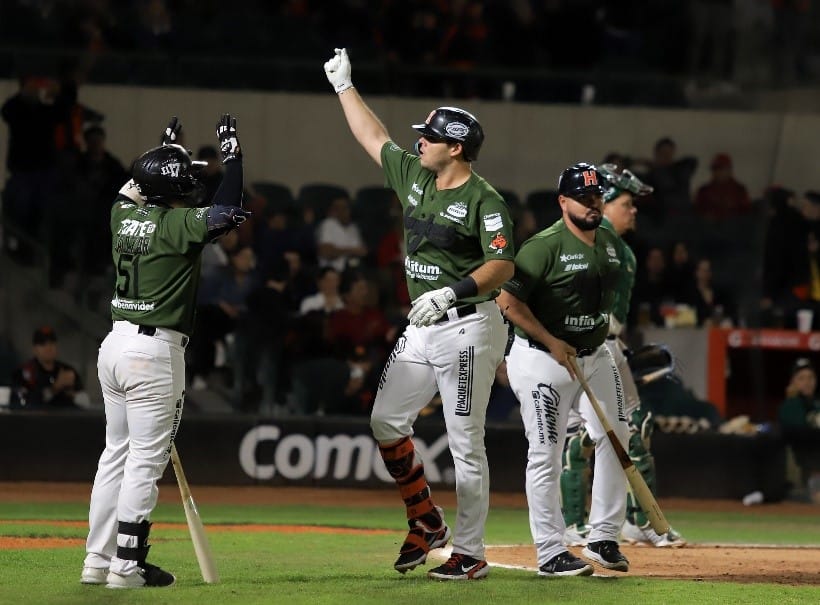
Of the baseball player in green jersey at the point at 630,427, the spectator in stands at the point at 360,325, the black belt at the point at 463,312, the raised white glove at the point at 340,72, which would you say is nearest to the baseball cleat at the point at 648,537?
the baseball player in green jersey at the point at 630,427

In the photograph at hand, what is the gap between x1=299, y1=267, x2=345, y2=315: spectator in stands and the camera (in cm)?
1436

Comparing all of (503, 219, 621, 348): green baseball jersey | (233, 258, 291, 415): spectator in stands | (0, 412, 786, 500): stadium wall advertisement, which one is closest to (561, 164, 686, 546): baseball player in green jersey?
(503, 219, 621, 348): green baseball jersey

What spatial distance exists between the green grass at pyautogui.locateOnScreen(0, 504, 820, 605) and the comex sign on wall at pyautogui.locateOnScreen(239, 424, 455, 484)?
2.86m

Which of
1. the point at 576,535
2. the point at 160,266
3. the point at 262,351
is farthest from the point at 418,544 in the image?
the point at 262,351

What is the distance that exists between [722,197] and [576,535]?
6969 millimetres

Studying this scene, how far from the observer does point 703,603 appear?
20.4ft

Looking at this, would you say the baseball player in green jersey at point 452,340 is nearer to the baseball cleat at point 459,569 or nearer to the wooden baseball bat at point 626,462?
the baseball cleat at point 459,569

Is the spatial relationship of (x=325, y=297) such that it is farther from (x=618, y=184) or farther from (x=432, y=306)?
(x=432, y=306)

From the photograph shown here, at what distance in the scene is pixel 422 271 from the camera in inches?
264

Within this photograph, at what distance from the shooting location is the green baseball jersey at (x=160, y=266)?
6285 millimetres

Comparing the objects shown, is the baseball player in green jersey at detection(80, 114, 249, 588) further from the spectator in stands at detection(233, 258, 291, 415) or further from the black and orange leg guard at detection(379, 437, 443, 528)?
the spectator in stands at detection(233, 258, 291, 415)

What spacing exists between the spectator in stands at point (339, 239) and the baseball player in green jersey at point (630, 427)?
5.88 m

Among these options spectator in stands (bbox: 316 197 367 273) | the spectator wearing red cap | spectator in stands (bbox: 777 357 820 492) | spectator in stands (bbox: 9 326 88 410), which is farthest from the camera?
the spectator wearing red cap

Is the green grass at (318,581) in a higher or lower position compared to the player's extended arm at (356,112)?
lower
